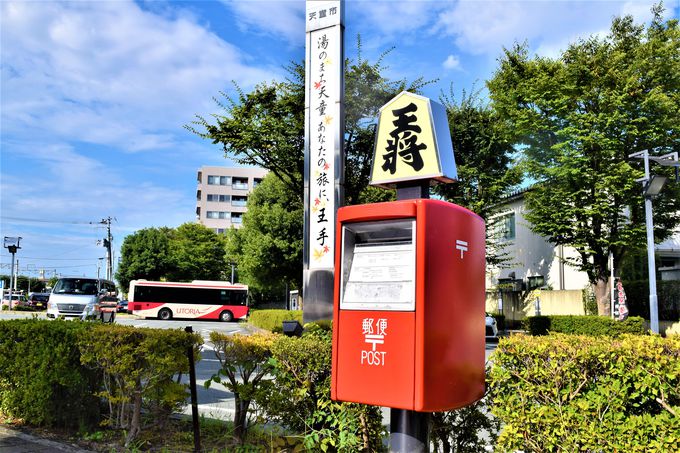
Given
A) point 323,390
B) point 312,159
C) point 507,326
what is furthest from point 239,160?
point 507,326

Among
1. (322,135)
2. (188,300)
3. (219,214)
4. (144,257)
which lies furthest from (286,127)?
(219,214)

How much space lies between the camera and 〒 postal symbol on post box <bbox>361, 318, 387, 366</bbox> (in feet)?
10.2

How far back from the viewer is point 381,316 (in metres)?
3.14

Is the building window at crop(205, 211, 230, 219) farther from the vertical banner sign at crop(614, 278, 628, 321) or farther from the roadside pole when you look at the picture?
the roadside pole

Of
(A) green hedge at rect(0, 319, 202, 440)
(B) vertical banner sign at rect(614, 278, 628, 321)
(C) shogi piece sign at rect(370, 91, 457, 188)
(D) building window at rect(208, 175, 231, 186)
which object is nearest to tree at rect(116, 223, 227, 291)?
(D) building window at rect(208, 175, 231, 186)

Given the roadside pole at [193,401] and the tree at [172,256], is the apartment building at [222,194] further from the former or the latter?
the roadside pole at [193,401]

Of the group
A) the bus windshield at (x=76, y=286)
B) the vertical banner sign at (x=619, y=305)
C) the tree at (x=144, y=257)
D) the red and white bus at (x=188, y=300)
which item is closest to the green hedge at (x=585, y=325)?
the vertical banner sign at (x=619, y=305)

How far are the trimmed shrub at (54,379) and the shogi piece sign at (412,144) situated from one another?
3660 millimetres

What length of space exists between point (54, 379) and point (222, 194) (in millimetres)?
74543

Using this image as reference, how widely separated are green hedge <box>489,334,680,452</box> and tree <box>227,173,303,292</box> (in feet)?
83.3

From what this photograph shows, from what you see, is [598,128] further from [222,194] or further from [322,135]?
[222,194]

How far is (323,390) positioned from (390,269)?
1296 mm

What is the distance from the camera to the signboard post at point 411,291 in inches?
118

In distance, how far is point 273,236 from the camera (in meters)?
28.9
